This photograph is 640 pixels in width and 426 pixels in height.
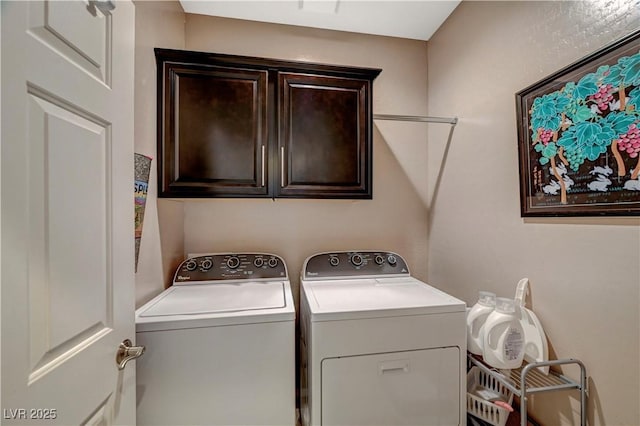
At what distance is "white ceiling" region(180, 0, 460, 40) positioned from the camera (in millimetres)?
1874

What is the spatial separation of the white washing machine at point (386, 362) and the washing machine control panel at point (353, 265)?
0.49 meters

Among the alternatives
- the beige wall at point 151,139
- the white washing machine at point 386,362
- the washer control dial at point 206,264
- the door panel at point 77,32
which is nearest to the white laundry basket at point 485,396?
the white washing machine at point 386,362

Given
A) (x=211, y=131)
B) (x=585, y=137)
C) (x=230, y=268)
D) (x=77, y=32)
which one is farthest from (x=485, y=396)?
(x=77, y=32)

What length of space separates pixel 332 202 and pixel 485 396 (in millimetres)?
1467

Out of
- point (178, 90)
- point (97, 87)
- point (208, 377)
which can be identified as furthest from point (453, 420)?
point (178, 90)

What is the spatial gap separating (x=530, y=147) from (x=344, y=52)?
1.53 meters

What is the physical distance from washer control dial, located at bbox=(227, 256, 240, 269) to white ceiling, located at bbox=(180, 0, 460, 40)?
5.77 ft

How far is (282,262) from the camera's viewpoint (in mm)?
1911

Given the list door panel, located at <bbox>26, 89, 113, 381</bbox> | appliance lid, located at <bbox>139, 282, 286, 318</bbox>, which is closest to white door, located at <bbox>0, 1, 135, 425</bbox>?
door panel, located at <bbox>26, 89, 113, 381</bbox>

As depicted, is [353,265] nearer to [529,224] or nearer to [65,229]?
[529,224]

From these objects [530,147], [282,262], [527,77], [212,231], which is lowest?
[282,262]

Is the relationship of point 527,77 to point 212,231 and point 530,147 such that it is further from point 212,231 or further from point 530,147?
point 212,231

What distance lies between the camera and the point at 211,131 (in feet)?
5.17

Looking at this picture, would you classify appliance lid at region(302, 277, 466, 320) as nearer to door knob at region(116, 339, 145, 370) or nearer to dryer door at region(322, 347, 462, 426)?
dryer door at region(322, 347, 462, 426)
